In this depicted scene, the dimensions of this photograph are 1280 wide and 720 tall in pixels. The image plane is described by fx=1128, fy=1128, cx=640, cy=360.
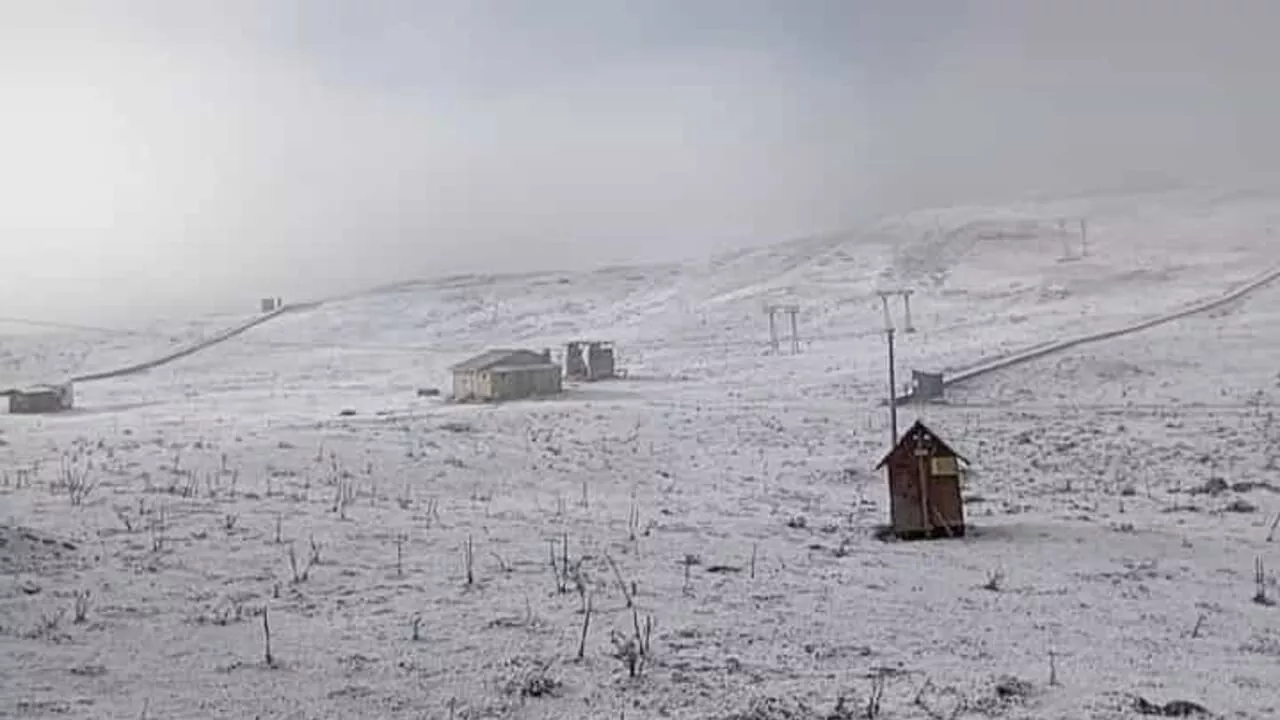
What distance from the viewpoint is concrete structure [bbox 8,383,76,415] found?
45656 mm

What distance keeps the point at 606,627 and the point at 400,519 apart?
619 centimetres

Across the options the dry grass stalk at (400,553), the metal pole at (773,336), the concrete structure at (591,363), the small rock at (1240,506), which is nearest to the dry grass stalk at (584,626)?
the dry grass stalk at (400,553)

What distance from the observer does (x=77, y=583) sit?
33.4ft

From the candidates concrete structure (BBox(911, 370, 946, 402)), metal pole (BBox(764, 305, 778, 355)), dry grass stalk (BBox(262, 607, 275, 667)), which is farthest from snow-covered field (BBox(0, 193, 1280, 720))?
metal pole (BBox(764, 305, 778, 355))

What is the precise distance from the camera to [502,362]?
50.2 metres

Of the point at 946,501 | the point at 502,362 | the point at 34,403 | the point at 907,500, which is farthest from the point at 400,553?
the point at 34,403

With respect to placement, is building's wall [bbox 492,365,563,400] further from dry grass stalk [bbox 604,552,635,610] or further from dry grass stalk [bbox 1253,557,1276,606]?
dry grass stalk [bbox 1253,557,1276,606]

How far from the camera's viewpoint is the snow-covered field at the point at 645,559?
7.76 metres

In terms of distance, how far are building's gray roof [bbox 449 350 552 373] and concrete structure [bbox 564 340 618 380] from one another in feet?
18.7

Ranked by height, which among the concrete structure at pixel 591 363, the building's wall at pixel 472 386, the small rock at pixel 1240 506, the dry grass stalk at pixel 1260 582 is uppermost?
the concrete structure at pixel 591 363

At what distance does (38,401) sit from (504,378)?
18910mm

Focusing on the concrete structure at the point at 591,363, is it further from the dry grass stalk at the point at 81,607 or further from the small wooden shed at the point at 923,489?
the dry grass stalk at the point at 81,607

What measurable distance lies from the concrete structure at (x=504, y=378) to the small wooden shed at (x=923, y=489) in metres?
32.3

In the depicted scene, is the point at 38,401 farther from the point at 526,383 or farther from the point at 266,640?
the point at 266,640
